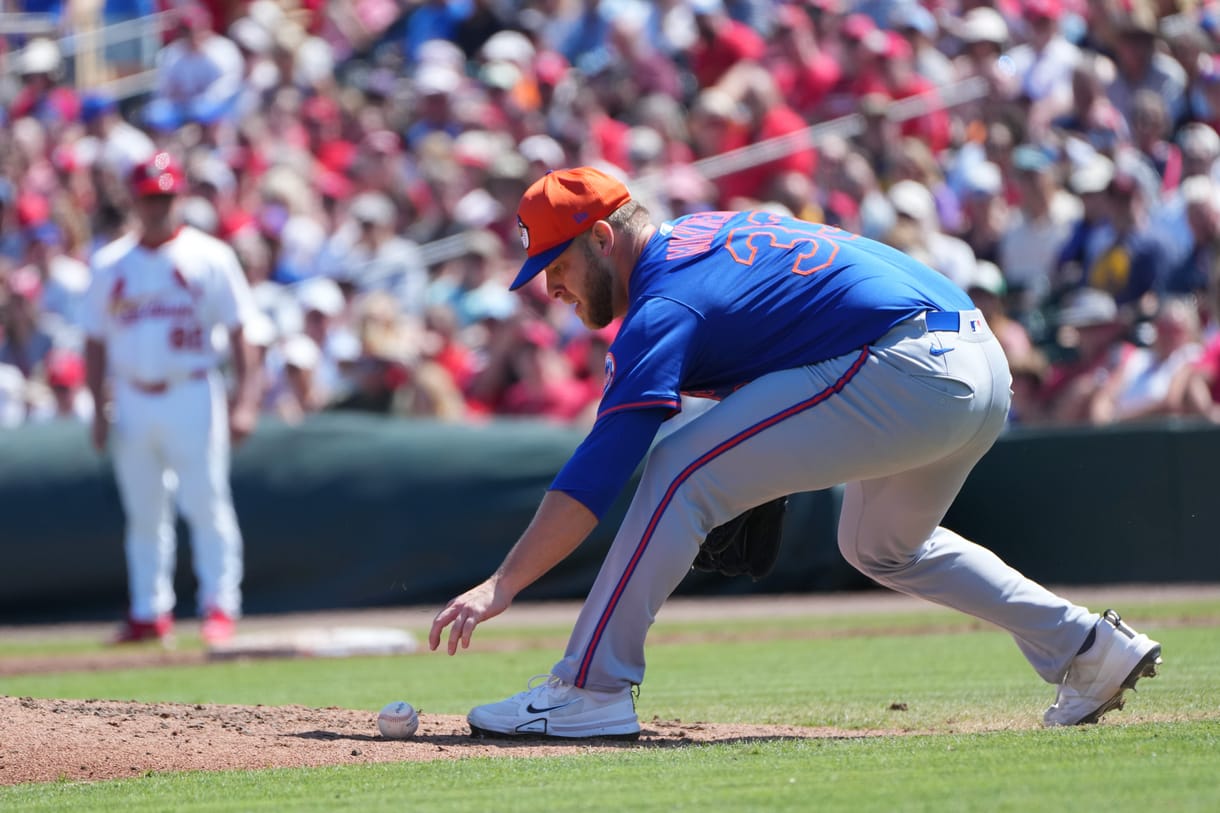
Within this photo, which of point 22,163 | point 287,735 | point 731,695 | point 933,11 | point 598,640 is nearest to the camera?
point 598,640

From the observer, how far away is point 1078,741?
181 inches

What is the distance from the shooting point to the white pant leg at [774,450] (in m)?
4.84

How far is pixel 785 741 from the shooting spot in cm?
505

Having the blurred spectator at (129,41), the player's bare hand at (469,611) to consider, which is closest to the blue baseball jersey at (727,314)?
the player's bare hand at (469,611)

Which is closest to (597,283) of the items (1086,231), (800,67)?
(1086,231)

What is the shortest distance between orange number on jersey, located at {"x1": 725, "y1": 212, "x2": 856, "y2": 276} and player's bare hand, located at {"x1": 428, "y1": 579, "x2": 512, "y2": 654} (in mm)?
1168

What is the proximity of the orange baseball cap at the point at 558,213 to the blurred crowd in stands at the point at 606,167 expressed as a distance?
21.8 ft

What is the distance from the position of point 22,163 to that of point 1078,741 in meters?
16.5

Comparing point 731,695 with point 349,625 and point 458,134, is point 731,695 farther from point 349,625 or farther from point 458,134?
point 458,134

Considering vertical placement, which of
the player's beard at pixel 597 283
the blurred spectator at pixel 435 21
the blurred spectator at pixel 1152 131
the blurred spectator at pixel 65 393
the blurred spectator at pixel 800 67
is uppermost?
the blurred spectator at pixel 435 21

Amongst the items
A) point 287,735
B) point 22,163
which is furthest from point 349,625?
point 22,163

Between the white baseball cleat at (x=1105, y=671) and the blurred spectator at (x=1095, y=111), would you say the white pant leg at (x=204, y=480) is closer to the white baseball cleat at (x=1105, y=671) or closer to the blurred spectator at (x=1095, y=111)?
the white baseball cleat at (x=1105, y=671)

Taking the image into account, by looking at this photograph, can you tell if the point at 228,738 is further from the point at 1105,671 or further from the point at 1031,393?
the point at 1031,393

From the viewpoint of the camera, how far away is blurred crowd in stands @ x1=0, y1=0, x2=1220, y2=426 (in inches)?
465
